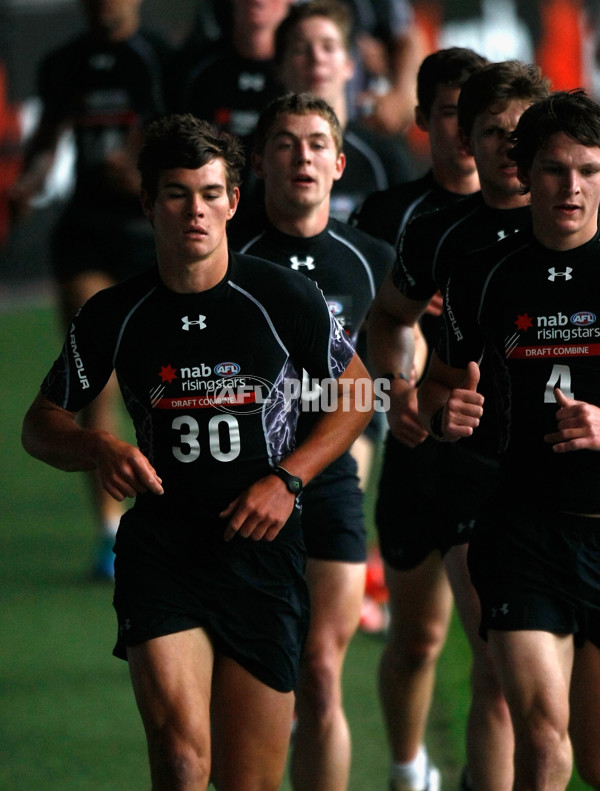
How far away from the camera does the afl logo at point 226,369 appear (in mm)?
4348

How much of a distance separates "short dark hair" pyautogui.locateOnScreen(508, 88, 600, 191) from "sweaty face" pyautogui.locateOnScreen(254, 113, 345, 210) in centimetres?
90

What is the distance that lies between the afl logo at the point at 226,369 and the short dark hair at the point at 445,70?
1647mm

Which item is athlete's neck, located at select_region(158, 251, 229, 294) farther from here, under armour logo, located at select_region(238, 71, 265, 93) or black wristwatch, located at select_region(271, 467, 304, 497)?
under armour logo, located at select_region(238, 71, 265, 93)

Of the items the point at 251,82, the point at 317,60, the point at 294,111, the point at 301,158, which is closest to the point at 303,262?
the point at 301,158

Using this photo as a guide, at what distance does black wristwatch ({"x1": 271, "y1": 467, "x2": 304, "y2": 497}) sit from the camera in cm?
428

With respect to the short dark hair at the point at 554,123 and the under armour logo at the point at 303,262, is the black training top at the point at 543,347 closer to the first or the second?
the short dark hair at the point at 554,123

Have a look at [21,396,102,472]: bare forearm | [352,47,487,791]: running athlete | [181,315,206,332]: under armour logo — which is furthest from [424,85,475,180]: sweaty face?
[21,396,102,472]: bare forearm

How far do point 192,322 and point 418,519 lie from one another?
1.59m

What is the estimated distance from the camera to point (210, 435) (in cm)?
436

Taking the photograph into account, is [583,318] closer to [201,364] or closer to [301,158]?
[201,364]

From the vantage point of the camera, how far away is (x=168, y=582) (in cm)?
433

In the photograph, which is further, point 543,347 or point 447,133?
point 447,133

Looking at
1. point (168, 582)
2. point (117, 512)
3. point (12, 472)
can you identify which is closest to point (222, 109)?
point (117, 512)

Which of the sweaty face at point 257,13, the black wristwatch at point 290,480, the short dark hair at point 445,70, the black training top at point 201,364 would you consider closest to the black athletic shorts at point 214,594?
the black training top at point 201,364
